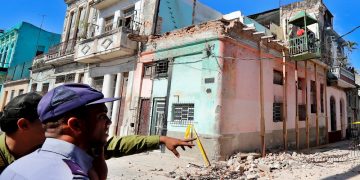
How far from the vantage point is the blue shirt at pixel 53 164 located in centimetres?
95

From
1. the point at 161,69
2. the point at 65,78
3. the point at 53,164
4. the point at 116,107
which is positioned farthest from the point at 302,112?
the point at 65,78

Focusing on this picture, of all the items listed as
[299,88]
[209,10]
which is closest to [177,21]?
[209,10]

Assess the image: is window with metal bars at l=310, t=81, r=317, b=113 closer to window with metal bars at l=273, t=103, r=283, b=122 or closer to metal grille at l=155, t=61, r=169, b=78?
window with metal bars at l=273, t=103, r=283, b=122

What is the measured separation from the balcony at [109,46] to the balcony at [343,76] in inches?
534

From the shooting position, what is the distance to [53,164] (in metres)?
0.98

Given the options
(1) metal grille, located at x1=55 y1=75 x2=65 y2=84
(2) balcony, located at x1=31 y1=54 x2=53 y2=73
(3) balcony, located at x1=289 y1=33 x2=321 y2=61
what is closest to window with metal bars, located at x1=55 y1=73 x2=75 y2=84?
(1) metal grille, located at x1=55 y1=75 x2=65 y2=84

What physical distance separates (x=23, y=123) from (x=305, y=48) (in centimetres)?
1269

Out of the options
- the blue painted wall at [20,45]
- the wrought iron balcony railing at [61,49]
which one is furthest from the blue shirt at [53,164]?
the blue painted wall at [20,45]

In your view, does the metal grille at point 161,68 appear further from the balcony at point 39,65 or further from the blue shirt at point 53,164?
the balcony at point 39,65

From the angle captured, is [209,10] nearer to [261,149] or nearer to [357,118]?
[261,149]

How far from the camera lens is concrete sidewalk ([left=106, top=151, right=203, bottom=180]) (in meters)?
7.02

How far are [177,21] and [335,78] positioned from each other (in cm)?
1144

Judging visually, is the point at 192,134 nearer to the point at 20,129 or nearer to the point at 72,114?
the point at 20,129

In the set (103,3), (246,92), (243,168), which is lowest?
(243,168)
